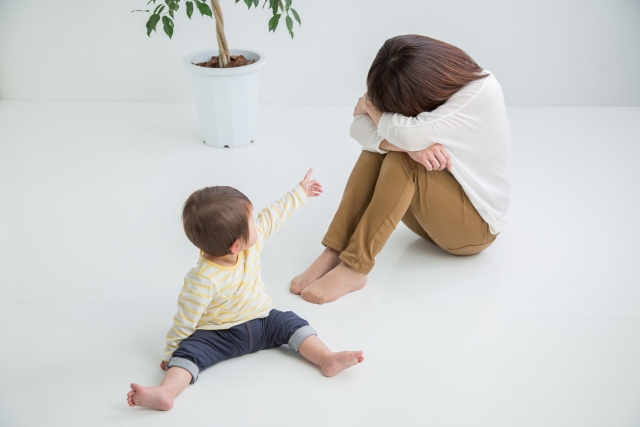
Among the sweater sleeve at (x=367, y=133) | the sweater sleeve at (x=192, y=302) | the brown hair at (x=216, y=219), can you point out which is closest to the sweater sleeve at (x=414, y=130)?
the sweater sleeve at (x=367, y=133)

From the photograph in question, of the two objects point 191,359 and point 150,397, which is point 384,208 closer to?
point 191,359

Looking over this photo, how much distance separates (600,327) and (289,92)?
194cm

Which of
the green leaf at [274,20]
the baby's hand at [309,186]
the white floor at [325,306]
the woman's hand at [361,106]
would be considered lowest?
the white floor at [325,306]

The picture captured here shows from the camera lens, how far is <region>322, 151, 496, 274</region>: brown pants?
1.64 metres

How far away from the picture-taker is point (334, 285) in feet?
5.53

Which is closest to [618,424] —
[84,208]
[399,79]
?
[399,79]

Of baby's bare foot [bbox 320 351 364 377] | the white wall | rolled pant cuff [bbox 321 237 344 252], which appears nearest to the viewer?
baby's bare foot [bbox 320 351 364 377]

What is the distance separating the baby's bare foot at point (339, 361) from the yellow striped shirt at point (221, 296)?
0.61 feet

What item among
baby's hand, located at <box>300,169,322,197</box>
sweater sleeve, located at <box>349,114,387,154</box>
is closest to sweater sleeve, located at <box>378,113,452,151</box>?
sweater sleeve, located at <box>349,114,387,154</box>

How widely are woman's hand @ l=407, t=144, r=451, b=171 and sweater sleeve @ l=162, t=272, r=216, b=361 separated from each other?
1.95 ft

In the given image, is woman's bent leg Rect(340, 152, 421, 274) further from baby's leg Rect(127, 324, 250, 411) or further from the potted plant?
the potted plant

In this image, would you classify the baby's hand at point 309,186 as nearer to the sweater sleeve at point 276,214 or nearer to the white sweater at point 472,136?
the sweater sleeve at point 276,214

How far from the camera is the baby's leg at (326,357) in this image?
1.38 m

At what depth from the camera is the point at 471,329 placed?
157 centimetres
